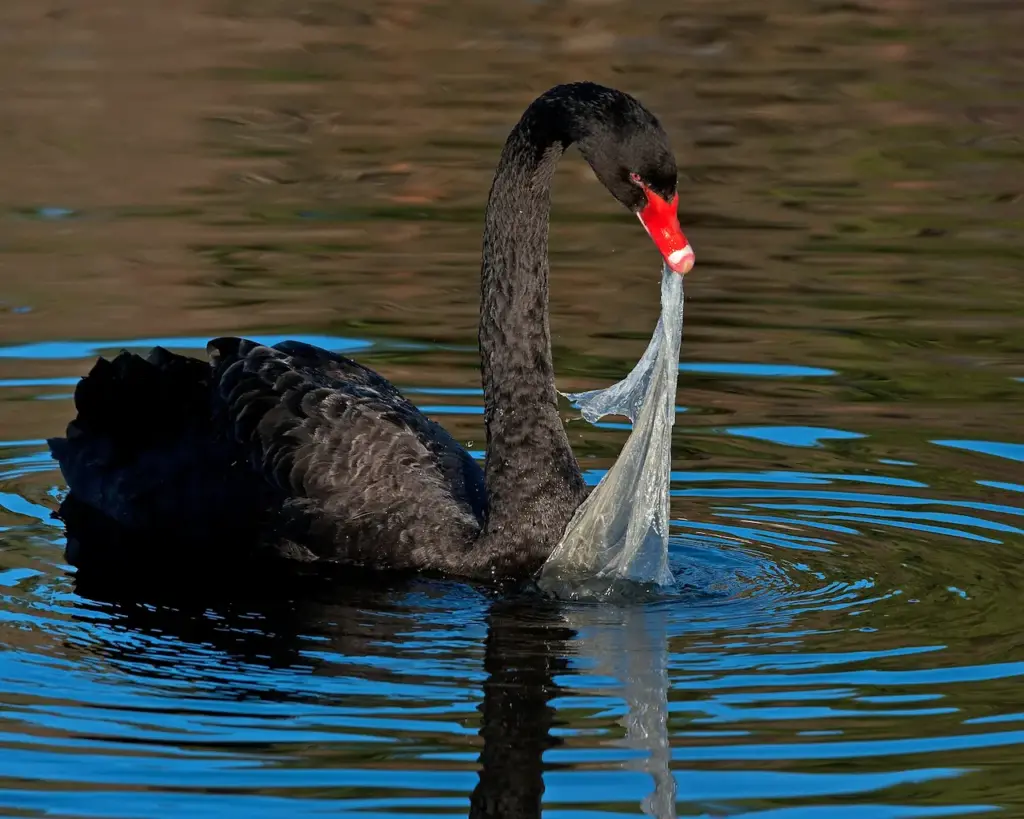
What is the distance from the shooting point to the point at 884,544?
26.2 ft

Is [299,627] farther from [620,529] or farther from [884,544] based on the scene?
[884,544]

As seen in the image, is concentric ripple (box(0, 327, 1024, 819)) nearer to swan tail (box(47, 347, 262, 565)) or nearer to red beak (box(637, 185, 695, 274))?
swan tail (box(47, 347, 262, 565))

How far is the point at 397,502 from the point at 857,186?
26.9 ft

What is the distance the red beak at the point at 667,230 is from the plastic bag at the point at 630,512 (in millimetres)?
450

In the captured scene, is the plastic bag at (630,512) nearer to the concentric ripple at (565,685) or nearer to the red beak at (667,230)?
the concentric ripple at (565,685)

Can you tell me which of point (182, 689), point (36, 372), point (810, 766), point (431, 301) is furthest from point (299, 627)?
point (431, 301)

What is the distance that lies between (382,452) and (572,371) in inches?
107

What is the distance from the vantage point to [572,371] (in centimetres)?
1060

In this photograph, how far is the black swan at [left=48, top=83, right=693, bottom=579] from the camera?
7.65m

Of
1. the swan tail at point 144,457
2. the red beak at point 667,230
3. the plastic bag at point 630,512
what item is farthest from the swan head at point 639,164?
the swan tail at point 144,457

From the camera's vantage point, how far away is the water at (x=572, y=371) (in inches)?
231

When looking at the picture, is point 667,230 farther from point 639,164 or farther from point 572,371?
point 572,371

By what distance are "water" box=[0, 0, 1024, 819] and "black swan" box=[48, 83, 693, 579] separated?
0.84 feet

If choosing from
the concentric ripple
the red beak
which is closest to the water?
the concentric ripple
